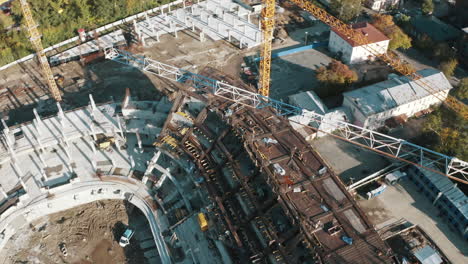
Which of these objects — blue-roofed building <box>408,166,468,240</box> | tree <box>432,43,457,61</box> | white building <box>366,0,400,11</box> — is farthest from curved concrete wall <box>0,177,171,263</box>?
white building <box>366,0,400,11</box>

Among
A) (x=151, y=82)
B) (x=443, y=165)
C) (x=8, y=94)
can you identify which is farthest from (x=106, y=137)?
(x=443, y=165)

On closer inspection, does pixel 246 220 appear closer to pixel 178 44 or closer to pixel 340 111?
pixel 340 111

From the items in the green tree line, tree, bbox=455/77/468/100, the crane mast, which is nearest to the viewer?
the crane mast

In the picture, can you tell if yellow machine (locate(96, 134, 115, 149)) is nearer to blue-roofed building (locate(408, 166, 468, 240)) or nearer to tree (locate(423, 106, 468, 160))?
blue-roofed building (locate(408, 166, 468, 240))

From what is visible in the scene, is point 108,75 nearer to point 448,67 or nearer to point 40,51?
point 40,51

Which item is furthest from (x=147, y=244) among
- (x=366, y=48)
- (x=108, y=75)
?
(x=366, y=48)

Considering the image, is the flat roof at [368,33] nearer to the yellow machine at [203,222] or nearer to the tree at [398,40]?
the tree at [398,40]

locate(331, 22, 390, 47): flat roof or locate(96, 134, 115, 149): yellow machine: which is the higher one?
locate(331, 22, 390, 47): flat roof

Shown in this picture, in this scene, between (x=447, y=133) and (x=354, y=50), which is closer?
(x=447, y=133)
